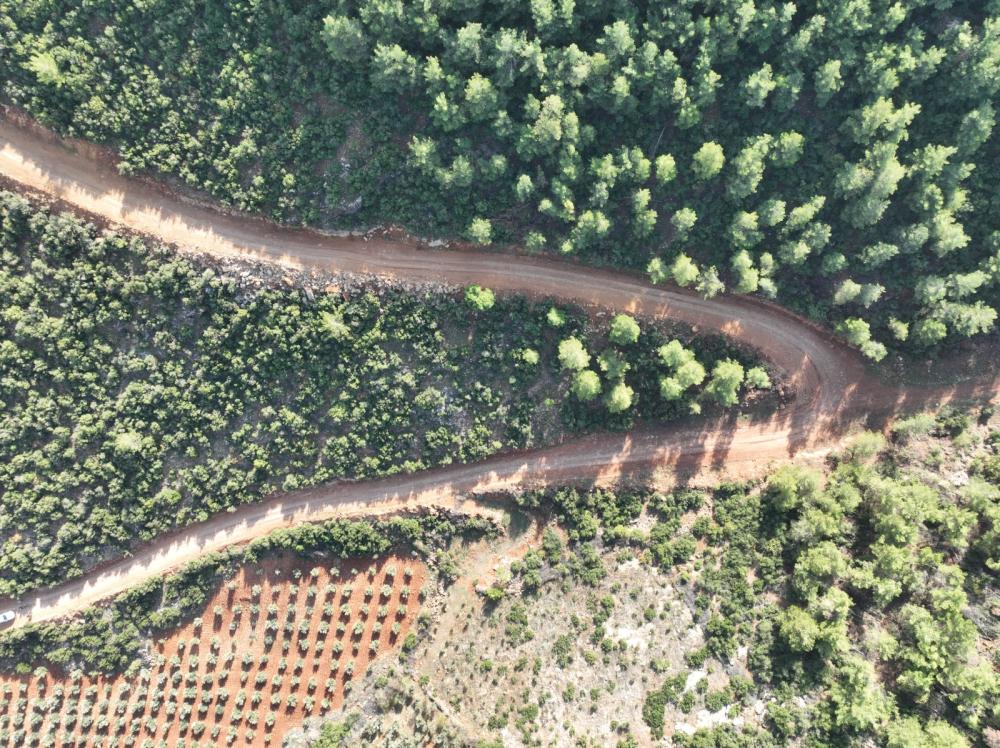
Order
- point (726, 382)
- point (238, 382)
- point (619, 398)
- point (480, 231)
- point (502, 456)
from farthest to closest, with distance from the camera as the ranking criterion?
1. point (502, 456)
2. point (238, 382)
3. point (619, 398)
4. point (726, 382)
5. point (480, 231)

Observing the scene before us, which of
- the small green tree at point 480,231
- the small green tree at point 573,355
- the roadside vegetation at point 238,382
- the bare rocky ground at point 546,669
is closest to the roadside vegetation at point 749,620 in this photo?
the bare rocky ground at point 546,669

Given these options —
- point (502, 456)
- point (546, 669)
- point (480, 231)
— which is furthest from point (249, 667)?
point (480, 231)

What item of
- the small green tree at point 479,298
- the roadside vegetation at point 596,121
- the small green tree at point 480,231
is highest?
the roadside vegetation at point 596,121

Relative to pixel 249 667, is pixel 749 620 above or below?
above

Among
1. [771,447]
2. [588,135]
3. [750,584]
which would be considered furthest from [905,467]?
[588,135]

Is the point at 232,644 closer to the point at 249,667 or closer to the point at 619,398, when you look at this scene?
the point at 249,667

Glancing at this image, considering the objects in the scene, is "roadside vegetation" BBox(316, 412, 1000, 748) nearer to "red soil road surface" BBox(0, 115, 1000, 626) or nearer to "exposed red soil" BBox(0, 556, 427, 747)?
"red soil road surface" BBox(0, 115, 1000, 626)

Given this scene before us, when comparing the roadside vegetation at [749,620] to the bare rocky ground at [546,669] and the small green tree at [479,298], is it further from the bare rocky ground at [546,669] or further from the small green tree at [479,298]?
the small green tree at [479,298]
